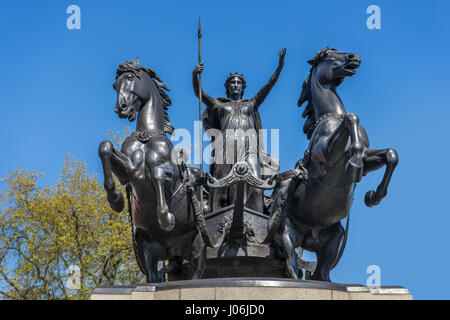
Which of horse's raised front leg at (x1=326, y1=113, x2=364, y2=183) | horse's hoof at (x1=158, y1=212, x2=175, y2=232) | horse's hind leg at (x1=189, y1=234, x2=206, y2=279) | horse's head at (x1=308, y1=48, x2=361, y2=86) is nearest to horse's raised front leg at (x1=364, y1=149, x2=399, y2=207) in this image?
horse's raised front leg at (x1=326, y1=113, x2=364, y2=183)

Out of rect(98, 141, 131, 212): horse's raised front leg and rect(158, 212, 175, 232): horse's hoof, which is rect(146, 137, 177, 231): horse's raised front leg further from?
rect(98, 141, 131, 212): horse's raised front leg

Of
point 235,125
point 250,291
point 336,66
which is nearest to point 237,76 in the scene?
point 235,125

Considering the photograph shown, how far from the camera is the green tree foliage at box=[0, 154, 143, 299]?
77.4ft

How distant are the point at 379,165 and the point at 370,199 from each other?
511 millimetres

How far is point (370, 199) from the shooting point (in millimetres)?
9391

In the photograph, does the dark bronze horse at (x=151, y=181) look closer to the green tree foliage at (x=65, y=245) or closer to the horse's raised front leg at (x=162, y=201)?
the horse's raised front leg at (x=162, y=201)

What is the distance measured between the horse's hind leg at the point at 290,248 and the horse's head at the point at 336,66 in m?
2.42

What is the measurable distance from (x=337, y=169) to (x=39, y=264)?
17185 mm

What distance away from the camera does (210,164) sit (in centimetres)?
1169

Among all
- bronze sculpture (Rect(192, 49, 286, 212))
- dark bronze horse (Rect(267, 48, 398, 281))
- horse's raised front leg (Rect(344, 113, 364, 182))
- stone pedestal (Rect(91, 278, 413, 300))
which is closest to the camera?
stone pedestal (Rect(91, 278, 413, 300))

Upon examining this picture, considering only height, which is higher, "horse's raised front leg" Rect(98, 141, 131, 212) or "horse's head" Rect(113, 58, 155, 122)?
"horse's head" Rect(113, 58, 155, 122)

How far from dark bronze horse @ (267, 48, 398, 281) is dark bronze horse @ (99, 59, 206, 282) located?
1.39 m
